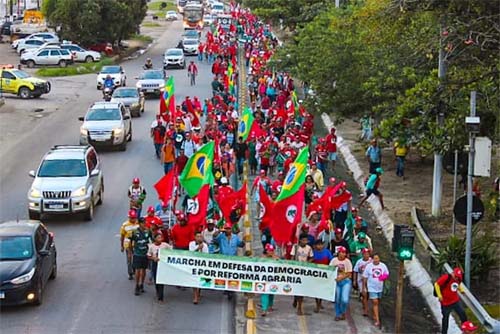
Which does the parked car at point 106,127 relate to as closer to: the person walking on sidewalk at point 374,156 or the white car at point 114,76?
the person walking on sidewalk at point 374,156

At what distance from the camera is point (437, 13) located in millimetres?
19422

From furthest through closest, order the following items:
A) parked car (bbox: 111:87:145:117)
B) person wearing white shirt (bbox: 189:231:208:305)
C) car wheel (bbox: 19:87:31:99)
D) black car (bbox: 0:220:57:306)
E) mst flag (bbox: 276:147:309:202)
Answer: car wheel (bbox: 19:87:31:99), parked car (bbox: 111:87:145:117), mst flag (bbox: 276:147:309:202), person wearing white shirt (bbox: 189:231:208:305), black car (bbox: 0:220:57:306)

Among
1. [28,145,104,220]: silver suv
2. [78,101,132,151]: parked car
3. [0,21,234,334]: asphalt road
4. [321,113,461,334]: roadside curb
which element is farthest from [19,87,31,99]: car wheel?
[28,145,104,220]: silver suv

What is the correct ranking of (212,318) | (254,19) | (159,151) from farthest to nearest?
(254,19)
(159,151)
(212,318)

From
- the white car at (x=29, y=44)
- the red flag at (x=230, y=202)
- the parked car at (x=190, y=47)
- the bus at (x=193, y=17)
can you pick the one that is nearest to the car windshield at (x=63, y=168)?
the red flag at (x=230, y=202)

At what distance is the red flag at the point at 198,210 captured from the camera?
17.8 meters

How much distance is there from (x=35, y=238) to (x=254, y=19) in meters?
69.0

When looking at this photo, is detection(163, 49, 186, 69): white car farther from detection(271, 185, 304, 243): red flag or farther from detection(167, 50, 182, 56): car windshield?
detection(271, 185, 304, 243): red flag

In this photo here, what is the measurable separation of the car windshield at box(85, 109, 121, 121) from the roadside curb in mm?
7829

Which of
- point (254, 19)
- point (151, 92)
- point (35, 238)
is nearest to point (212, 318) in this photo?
point (35, 238)

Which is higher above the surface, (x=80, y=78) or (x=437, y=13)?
(x=437, y=13)

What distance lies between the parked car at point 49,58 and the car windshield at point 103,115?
30.2 metres

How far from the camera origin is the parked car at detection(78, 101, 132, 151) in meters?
31.5

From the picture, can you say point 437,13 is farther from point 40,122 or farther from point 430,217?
point 40,122
